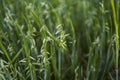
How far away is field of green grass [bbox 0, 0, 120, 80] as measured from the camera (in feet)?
3.71

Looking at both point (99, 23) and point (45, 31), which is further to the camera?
point (99, 23)

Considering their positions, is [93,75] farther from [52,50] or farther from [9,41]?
[9,41]

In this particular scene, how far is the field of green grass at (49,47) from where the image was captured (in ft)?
3.71

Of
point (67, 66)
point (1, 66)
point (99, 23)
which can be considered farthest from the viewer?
point (99, 23)

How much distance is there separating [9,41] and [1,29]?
68 millimetres

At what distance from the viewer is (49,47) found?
1210mm

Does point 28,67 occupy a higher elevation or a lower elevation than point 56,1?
lower

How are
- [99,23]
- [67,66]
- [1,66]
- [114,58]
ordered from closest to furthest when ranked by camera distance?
[1,66]
[114,58]
[67,66]
[99,23]

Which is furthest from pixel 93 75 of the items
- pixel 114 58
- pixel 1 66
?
pixel 1 66

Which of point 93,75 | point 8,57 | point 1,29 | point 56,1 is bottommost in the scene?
point 93,75

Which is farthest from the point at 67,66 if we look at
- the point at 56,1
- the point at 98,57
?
the point at 56,1

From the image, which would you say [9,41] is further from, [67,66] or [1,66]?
[67,66]

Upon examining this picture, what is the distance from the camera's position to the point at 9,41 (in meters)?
1.27

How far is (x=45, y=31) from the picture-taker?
1.14m
